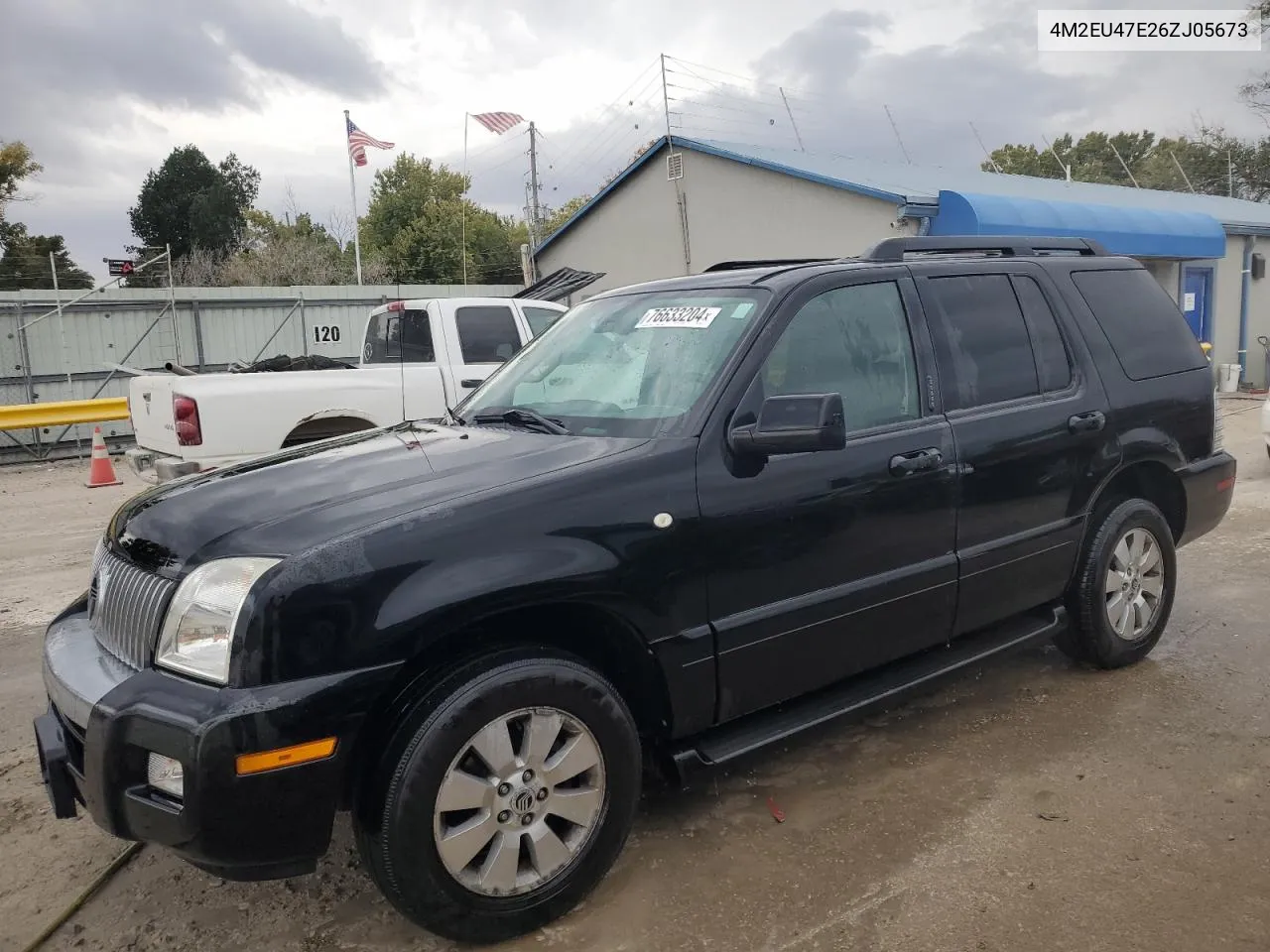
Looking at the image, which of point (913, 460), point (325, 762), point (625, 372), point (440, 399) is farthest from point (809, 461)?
point (440, 399)

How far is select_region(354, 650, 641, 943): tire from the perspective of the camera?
2.41 metres

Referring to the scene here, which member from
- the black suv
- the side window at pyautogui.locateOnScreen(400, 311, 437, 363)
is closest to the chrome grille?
the black suv

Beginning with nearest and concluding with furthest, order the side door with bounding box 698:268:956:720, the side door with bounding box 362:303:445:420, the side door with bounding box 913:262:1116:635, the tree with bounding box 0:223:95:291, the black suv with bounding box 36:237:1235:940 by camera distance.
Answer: the black suv with bounding box 36:237:1235:940 → the side door with bounding box 698:268:956:720 → the side door with bounding box 913:262:1116:635 → the side door with bounding box 362:303:445:420 → the tree with bounding box 0:223:95:291

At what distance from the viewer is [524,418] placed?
3.42 meters

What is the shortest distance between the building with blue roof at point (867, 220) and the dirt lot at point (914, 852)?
11275mm

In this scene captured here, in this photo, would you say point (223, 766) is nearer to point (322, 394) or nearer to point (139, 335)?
point (322, 394)

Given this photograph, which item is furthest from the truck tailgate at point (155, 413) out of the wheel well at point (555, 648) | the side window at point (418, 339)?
the wheel well at point (555, 648)

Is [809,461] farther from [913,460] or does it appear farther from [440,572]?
[440,572]

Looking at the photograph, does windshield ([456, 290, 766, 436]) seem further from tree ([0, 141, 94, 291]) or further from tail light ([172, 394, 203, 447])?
tree ([0, 141, 94, 291])

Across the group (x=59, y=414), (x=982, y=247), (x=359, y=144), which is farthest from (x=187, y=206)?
(x=982, y=247)

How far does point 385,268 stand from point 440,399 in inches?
1348

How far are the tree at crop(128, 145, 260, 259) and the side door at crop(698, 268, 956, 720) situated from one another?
173ft

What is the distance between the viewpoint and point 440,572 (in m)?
2.46

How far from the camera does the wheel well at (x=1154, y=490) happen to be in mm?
4301
